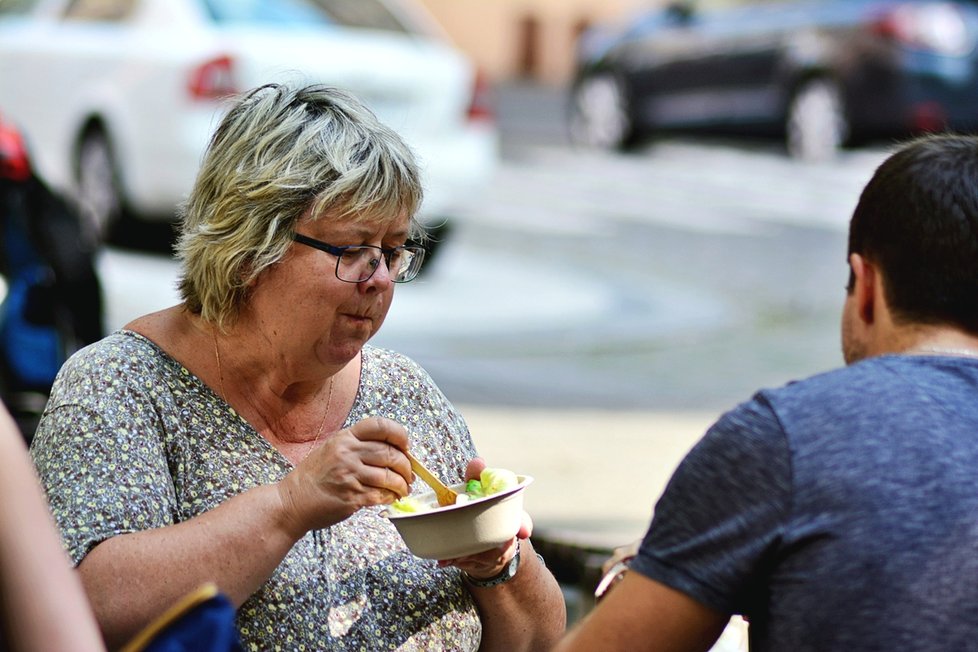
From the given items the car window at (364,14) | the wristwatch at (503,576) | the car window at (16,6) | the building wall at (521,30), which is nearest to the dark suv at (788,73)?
the car window at (364,14)

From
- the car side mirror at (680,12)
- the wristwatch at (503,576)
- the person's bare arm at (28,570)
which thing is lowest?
the wristwatch at (503,576)

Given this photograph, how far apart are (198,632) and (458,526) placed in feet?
2.11

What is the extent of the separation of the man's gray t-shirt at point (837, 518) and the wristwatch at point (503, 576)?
611 millimetres

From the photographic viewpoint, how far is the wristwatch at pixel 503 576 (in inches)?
96.8

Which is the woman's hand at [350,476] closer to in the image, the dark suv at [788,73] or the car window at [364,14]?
the car window at [364,14]

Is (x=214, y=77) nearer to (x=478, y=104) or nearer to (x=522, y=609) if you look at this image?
(x=478, y=104)

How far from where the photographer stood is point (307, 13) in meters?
8.58

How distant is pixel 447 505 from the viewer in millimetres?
2258

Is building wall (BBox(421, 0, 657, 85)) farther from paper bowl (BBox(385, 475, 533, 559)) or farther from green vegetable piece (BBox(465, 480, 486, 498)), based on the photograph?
paper bowl (BBox(385, 475, 533, 559))

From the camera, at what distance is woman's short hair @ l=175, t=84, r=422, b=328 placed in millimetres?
2445

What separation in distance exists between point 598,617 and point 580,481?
3710 millimetres

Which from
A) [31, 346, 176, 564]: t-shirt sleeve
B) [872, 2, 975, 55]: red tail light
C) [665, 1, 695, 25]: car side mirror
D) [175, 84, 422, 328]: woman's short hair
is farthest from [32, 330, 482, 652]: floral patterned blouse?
[665, 1, 695, 25]: car side mirror

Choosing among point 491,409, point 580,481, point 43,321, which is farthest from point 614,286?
point 43,321

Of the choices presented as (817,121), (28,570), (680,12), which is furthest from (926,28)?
(28,570)
